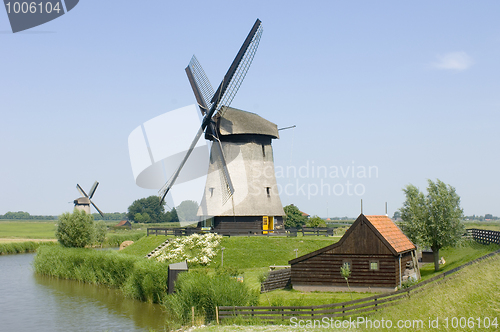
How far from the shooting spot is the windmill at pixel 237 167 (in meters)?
32.8

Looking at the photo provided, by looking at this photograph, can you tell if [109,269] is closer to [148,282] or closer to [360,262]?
[148,282]

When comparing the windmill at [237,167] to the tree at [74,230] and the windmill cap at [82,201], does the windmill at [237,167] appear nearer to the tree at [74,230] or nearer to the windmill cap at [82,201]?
the tree at [74,230]

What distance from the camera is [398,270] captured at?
2047 centimetres

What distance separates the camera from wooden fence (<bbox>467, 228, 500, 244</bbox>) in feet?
84.5

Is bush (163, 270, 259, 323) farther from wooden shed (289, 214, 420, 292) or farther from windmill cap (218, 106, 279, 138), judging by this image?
windmill cap (218, 106, 279, 138)

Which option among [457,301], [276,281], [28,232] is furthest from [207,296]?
[28,232]

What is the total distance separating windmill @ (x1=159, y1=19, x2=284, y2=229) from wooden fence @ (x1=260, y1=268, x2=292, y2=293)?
34.0 feet

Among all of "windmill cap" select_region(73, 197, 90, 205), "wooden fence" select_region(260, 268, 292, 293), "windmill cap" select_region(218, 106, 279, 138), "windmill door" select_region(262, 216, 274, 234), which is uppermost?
"windmill cap" select_region(218, 106, 279, 138)

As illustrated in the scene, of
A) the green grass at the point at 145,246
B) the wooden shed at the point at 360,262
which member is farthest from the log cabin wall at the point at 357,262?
the green grass at the point at 145,246

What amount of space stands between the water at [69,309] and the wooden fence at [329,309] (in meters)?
4.51

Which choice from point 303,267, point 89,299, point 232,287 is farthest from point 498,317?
point 89,299

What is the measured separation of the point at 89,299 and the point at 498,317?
67.7ft

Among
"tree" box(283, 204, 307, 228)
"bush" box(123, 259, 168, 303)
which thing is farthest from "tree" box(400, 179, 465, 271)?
"tree" box(283, 204, 307, 228)

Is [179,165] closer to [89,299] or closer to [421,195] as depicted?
[89,299]
